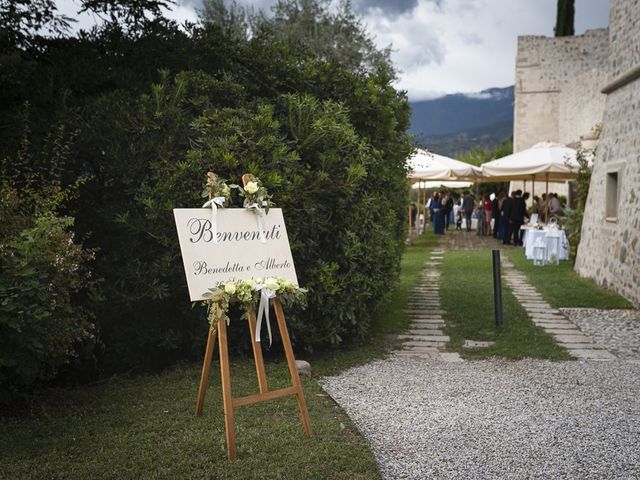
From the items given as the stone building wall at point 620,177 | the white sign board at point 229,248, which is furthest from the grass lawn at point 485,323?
the white sign board at point 229,248

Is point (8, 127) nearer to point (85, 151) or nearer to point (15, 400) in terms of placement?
point (85, 151)

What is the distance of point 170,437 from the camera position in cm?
380

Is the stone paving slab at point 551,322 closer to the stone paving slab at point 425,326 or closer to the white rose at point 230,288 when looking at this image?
the stone paving slab at point 425,326

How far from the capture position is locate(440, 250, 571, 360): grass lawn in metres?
6.43

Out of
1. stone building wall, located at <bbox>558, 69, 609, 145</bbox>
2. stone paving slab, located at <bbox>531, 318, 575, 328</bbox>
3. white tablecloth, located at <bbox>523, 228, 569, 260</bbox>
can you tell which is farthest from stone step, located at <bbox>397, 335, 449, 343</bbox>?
stone building wall, located at <bbox>558, 69, 609, 145</bbox>

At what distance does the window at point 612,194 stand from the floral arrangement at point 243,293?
8359mm

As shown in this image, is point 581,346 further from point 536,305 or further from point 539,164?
point 539,164

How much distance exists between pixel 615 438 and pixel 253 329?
92.7 inches

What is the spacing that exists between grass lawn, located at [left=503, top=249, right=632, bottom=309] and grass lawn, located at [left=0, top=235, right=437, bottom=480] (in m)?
5.66

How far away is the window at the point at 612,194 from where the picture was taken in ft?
35.3

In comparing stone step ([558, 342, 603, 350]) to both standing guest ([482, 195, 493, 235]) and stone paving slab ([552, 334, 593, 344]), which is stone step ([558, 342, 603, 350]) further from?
standing guest ([482, 195, 493, 235])

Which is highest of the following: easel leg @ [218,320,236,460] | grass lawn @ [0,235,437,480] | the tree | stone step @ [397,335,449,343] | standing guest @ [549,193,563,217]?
the tree

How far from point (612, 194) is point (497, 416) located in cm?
764

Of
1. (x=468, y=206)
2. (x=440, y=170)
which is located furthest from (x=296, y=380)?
(x=468, y=206)
